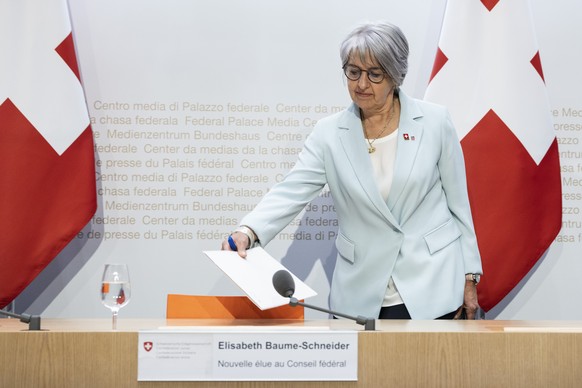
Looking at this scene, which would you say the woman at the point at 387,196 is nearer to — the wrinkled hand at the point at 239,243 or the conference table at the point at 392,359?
the wrinkled hand at the point at 239,243

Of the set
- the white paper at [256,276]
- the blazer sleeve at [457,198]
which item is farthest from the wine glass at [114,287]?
the blazer sleeve at [457,198]

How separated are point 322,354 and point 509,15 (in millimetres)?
2601

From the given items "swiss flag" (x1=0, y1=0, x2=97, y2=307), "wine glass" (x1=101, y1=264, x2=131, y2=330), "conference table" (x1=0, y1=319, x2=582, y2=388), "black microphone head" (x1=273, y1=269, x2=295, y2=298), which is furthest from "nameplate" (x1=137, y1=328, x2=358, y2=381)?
"swiss flag" (x1=0, y1=0, x2=97, y2=307)

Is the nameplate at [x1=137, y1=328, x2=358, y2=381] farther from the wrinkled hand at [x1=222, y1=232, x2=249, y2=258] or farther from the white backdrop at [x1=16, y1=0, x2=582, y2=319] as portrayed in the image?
the white backdrop at [x1=16, y1=0, x2=582, y2=319]

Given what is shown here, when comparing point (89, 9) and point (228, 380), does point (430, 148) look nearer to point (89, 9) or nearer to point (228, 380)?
point (228, 380)

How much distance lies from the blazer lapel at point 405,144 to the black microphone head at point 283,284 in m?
0.85

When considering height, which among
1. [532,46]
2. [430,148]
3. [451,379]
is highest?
[532,46]

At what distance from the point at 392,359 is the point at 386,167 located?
1.17 metres

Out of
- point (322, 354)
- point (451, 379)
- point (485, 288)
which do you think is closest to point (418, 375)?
point (451, 379)

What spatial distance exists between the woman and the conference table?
2.89ft

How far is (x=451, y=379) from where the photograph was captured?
1.80 m

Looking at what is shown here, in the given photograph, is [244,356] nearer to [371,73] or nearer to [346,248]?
[346,248]

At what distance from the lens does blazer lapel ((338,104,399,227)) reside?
2.75m

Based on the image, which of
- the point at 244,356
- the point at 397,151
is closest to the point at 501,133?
the point at 397,151
